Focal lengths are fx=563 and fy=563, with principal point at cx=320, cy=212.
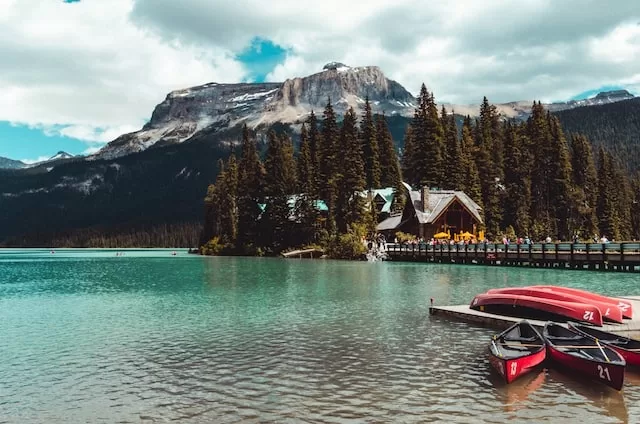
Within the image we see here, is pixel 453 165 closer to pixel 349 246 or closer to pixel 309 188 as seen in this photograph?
pixel 349 246

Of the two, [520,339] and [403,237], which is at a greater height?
[403,237]

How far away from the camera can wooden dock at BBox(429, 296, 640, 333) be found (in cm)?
2106

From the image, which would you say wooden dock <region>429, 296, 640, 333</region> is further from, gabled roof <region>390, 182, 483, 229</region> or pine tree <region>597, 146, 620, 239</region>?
pine tree <region>597, 146, 620, 239</region>

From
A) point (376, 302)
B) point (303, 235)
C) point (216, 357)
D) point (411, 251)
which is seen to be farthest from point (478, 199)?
point (216, 357)

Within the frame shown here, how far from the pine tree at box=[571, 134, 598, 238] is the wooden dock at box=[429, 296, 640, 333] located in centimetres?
8476

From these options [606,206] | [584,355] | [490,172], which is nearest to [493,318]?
[584,355]

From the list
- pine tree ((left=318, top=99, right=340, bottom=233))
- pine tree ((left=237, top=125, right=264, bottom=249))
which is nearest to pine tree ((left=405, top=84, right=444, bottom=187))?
pine tree ((left=318, top=99, right=340, bottom=233))

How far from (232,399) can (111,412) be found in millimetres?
2933

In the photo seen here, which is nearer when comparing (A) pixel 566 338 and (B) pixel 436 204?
(A) pixel 566 338

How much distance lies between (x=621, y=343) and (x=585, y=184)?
109578 millimetres

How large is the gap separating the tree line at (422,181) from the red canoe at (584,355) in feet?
239

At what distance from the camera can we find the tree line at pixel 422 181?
331 feet

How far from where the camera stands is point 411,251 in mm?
82688

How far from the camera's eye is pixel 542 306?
23.1m
